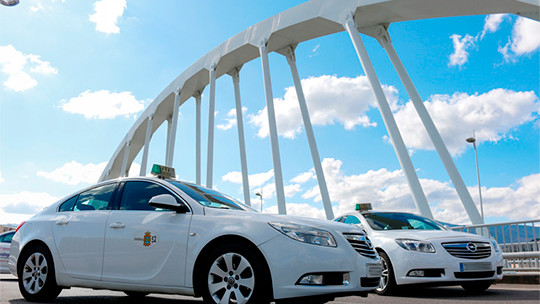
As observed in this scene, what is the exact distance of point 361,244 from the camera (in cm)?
A: 437

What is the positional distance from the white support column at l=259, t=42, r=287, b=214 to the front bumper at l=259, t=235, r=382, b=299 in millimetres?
11965

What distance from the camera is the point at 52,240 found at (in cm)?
545

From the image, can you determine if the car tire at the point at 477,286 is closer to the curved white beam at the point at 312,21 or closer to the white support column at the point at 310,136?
the curved white beam at the point at 312,21

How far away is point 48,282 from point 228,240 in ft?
8.75

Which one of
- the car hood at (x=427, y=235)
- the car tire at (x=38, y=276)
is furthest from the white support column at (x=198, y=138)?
the car tire at (x=38, y=276)

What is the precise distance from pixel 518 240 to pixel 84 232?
874 cm

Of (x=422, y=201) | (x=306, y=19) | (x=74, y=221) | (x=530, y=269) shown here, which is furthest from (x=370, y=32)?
(x=74, y=221)

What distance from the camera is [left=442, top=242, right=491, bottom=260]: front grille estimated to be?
6434 mm

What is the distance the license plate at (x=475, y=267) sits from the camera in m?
6.31

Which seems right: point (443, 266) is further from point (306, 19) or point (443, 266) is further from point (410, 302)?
point (306, 19)

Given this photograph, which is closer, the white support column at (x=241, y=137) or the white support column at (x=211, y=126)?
the white support column at (x=241, y=137)

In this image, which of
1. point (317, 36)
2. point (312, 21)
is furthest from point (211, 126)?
point (312, 21)

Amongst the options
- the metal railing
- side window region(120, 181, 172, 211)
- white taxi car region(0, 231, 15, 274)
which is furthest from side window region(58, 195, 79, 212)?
the metal railing

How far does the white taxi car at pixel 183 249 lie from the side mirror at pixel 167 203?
10 millimetres
